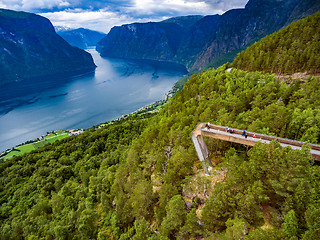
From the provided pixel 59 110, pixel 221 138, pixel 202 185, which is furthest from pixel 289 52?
pixel 59 110

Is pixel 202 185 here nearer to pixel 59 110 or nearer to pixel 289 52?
pixel 289 52

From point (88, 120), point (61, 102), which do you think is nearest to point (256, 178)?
point (88, 120)

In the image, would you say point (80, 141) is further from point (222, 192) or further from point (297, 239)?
point (297, 239)

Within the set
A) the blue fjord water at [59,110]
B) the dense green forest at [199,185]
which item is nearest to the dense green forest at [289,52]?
the dense green forest at [199,185]

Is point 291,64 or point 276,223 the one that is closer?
point 276,223

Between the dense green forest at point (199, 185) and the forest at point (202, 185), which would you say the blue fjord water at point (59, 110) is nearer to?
the forest at point (202, 185)
